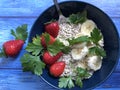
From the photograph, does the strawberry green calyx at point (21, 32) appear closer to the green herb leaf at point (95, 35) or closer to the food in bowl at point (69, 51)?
the food in bowl at point (69, 51)

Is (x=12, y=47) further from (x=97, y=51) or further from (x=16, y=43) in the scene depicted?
(x=97, y=51)

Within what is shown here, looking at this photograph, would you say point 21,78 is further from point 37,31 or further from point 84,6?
point 84,6

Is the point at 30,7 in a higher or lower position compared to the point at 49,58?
higher

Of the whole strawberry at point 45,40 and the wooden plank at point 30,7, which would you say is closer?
the whole strawberry at point 45,40

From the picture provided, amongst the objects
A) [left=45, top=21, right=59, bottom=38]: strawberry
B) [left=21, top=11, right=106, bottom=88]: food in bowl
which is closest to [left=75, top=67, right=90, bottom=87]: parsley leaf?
[left=21, top=11, right=106, bottom=88]: food in bowl

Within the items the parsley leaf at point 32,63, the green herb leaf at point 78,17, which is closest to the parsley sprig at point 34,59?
the parsley leaf at point 32,63

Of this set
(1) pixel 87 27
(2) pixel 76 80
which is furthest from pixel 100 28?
(2) pixel 76 80
